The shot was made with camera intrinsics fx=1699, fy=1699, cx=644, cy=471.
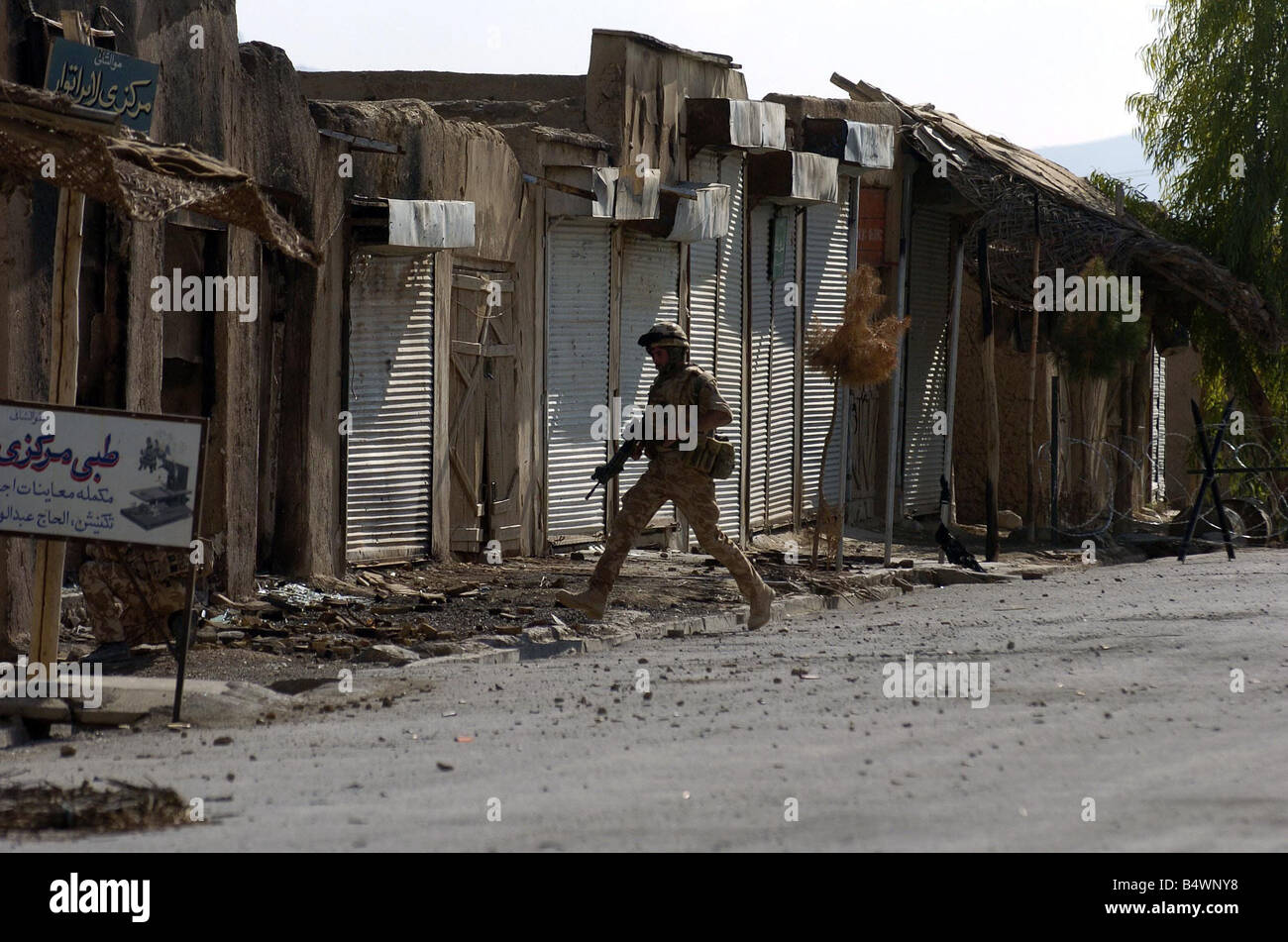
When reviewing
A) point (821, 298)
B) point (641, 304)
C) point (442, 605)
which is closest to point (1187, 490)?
point (821, 298)

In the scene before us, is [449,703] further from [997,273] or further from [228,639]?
[997,273]

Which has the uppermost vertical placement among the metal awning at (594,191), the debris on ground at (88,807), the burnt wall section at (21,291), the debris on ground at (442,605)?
the metal awning at (594,191)

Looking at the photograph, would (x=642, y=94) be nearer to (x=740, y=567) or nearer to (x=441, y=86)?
(x=441, y=86)

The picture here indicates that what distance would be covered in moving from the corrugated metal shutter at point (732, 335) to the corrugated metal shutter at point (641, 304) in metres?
0.88

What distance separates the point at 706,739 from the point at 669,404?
409cm

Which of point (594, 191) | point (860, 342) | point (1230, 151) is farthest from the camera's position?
point (1230, 151)

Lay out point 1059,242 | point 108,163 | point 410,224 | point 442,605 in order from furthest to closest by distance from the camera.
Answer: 1. point 1059,242
2. point 410,224
3. point 442,605
4. point 108,163

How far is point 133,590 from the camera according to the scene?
349 inches

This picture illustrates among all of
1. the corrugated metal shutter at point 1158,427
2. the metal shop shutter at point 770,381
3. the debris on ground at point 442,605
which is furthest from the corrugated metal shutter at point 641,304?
the corrugated metal shutter at point 1158,427

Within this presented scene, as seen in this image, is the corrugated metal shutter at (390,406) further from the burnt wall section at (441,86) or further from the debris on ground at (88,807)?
the debris on ground at (88,807)

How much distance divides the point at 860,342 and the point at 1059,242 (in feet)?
18.6

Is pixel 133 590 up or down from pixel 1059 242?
down

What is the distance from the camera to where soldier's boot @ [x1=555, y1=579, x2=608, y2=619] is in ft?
34.7

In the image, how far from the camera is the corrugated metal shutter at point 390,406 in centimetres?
1250
